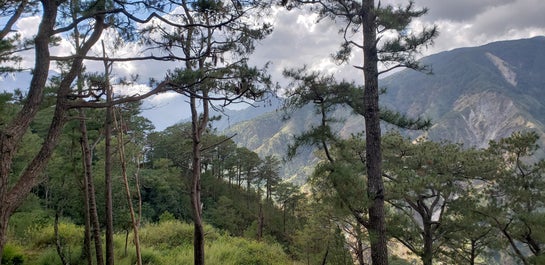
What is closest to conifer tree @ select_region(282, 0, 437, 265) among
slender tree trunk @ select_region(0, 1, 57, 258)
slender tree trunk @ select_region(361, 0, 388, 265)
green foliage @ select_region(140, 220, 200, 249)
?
slender tree trunk @ select_region(361, 0, 388, 265)

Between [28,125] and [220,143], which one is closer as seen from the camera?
[28,125]

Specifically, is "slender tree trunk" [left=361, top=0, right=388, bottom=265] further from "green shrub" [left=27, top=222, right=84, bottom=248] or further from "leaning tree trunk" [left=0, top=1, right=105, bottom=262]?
"green shrub" [left=27, top=222, right=84, bottom=248]

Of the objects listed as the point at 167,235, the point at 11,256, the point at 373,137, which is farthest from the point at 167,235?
the point at 373,137

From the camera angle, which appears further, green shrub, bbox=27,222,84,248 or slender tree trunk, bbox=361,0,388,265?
green shrub, bbox=27,222,84,248

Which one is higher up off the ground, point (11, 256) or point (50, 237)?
point (11, 256)

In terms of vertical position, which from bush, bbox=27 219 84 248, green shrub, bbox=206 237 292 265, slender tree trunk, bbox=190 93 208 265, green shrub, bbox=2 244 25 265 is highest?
slender tree trunk, bbox=190 93 208 265

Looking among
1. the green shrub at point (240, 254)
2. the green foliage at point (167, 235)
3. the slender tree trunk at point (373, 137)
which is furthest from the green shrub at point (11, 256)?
the slender tree trunk at point (373, 137)

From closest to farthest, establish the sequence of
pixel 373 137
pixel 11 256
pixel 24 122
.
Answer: pixel 24 122, pixel 373 137, pixel 11 256

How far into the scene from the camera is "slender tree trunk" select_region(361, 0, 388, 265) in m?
5.49

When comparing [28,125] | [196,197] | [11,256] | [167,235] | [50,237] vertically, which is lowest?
[167,235]

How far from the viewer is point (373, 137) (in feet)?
18.6

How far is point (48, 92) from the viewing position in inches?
224

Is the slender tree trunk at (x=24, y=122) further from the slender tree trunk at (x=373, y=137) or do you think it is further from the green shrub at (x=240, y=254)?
the green shrub at (x=240, y=254)

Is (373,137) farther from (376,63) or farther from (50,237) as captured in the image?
(50,237)
